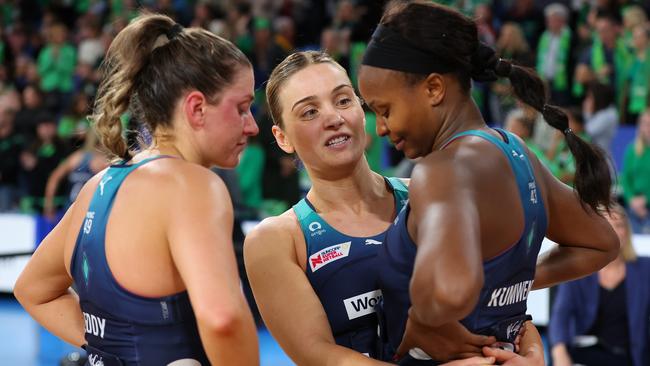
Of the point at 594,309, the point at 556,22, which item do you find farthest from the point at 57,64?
the point at 594,309

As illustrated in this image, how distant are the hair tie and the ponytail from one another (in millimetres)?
882

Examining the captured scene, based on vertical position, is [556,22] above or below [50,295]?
below

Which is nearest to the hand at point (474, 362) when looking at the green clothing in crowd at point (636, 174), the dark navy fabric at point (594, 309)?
the dark navy fabric at point (594, 309)

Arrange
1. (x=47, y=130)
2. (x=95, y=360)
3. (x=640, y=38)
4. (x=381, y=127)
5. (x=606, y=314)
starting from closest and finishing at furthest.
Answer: (x=381, y=127), (x=95, y=360), (x=606, y=314), (x=640, y=38), (x=47, y=130)

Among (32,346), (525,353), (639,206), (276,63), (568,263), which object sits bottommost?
(32,346)

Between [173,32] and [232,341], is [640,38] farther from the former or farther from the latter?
[232,341]

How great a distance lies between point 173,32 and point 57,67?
1147 centimetres

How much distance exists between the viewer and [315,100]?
10.1 ft

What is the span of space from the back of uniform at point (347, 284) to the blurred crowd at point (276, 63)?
4187mm

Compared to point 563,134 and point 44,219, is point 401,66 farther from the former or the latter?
point 44,219

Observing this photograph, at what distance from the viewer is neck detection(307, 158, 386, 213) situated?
312 cm

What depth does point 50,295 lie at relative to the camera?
2.93 meters

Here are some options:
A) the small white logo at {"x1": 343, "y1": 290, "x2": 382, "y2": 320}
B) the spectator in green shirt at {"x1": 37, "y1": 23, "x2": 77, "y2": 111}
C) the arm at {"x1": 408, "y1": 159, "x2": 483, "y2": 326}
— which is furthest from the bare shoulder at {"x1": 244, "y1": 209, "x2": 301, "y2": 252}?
the spectator in green shirt at {"x1": 37, "y1": 23, "x2": 77, "y2": 111}

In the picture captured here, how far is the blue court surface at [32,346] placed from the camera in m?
7.31
